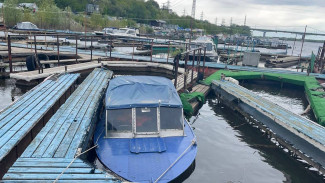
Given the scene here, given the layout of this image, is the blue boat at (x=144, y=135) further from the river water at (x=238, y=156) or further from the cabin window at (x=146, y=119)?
the river water at (x=238, y=156)

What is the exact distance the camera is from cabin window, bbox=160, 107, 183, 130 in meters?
10.8

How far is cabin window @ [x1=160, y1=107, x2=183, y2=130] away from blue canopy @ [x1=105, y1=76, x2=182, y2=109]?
0.73 feet

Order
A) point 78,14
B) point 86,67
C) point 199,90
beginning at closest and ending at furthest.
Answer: point 199,90 < point 86,67 < point 78,14

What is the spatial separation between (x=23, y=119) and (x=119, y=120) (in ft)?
13.6

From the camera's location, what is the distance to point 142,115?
1071 cm

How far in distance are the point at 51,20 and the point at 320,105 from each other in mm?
60893

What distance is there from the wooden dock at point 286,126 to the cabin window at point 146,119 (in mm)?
7120

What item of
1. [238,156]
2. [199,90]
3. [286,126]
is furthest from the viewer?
[199,90]

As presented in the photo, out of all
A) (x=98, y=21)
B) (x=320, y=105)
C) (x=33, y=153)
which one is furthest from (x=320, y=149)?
(x=98, y=21)

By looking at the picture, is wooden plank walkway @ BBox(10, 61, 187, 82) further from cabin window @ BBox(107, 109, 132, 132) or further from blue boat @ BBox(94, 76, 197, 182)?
cabin window @ BBox(107, 109, 132, 132)

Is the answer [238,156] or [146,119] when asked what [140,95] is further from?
[238,156]

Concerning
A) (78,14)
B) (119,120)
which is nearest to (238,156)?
(119,120)

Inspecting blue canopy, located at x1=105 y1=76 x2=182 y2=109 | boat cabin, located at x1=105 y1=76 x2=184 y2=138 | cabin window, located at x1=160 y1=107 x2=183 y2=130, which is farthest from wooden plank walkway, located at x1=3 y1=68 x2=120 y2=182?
cabin window, located at x1=160 y1=107 x2=183 y2=130

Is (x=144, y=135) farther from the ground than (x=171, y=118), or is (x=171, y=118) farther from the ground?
(x=171, y=118)
